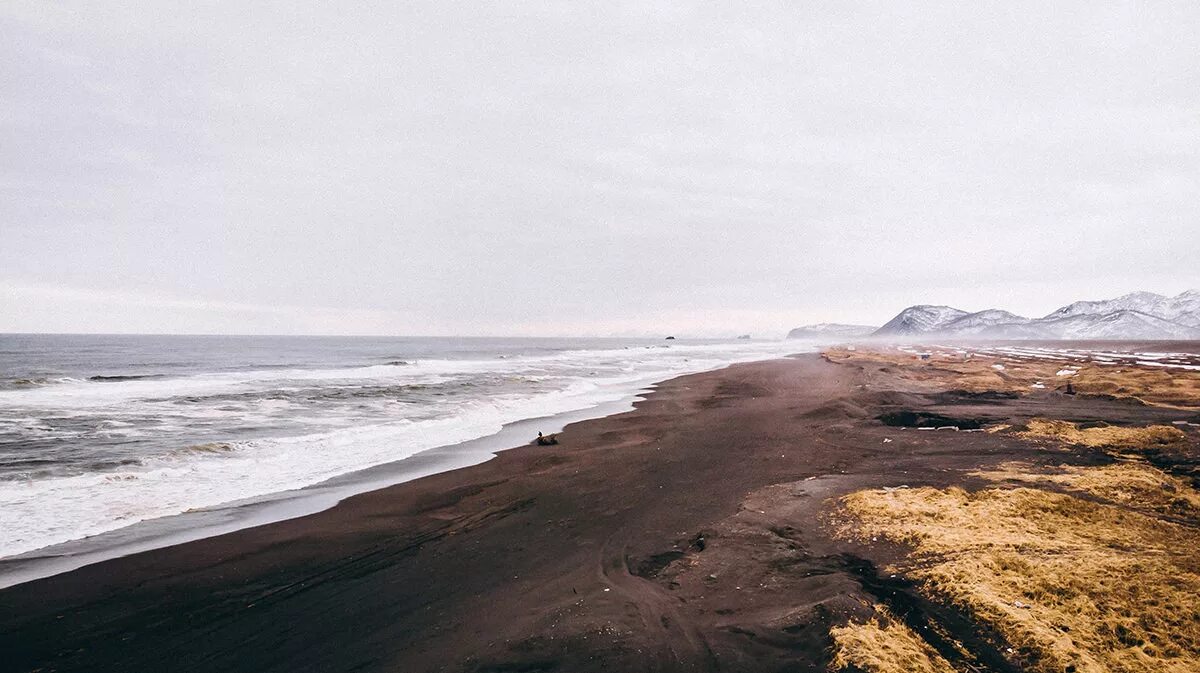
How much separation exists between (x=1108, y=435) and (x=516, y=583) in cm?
1473

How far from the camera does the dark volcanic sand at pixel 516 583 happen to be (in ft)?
16.0

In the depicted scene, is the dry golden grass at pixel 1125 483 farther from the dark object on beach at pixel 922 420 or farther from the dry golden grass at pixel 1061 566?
the dark object on beach at pixel 922 420

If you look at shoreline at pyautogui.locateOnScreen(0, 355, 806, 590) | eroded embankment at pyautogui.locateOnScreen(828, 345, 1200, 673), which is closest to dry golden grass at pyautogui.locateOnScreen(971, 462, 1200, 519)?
eroded embankment at pyautogui.locateOnScreen(828, 345, 1200, 673)

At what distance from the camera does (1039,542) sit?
19.6ft

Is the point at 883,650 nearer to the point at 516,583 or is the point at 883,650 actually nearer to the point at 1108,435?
the point at 516,583

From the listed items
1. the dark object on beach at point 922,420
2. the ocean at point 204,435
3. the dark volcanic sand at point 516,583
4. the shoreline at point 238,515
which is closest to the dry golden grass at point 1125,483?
the dark volcanic sand at point 516,583

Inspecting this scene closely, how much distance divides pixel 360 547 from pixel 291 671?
301 centimetres

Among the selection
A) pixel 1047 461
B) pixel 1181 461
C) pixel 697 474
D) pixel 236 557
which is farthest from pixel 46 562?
pixel 1181 461

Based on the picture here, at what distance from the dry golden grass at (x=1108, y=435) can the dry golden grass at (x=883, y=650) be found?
10.7 metres

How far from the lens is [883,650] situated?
14.1 ft

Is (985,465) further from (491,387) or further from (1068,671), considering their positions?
(491,387)

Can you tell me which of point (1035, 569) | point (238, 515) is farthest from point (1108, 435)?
point (238, 515)

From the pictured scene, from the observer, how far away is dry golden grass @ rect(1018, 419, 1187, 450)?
11.0 meters

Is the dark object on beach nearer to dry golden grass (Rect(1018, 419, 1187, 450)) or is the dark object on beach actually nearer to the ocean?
dry golden grass (Rect(1018, 419, 1187, 450))
